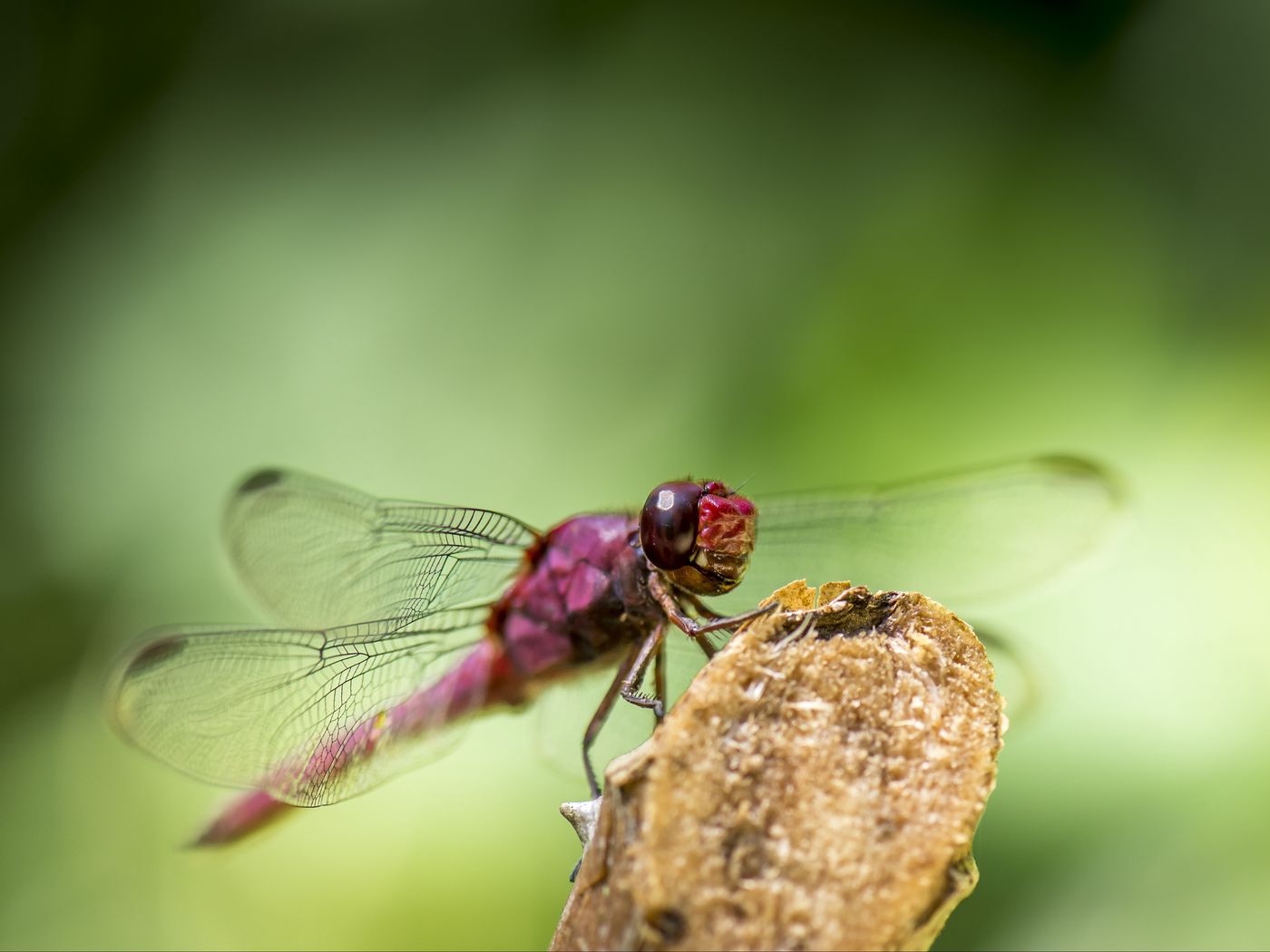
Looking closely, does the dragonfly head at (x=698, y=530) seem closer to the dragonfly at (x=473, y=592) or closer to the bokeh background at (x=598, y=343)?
the dragonfly at (x=473, y=592)

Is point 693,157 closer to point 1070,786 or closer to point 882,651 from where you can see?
point 1070,786

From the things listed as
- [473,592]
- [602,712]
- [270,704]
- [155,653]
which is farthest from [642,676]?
[155,653]

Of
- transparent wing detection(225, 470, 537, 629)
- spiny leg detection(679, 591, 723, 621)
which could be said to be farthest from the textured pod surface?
transparent wing detection(225, 470, 537, 629)

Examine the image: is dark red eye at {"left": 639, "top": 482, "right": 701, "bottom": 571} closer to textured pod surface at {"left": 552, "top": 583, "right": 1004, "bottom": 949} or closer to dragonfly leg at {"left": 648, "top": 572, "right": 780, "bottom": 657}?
dragonfly leg at {"left": 648, "top": 572, "right": 780, "bottom": 657}

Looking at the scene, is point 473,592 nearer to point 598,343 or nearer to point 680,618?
point 680,618

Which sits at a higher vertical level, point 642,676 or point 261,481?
point 261,481

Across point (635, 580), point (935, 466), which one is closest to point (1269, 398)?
point (935, 466)
